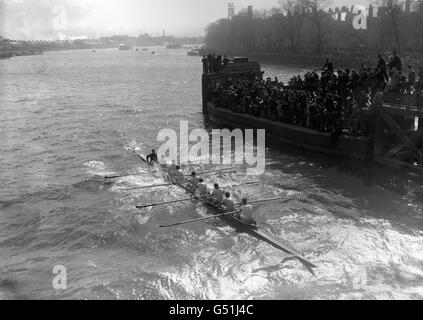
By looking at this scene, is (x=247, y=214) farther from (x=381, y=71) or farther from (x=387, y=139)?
(x=381, y=71)

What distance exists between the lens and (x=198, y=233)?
19.4 meters

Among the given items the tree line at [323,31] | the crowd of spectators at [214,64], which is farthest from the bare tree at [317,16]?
the crowd of spectators at [214,64]

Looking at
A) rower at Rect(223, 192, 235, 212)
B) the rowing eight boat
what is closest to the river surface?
the rowing eight boat

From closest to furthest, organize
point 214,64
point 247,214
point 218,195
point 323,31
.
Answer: point 247,214, point 218,195, point 214,64, point 323,31

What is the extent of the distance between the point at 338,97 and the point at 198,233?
12233 millimetres

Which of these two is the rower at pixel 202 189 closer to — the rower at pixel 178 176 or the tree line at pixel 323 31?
the rower at pixel 178 176

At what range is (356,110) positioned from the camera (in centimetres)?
2589

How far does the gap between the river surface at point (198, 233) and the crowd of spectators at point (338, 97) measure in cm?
221

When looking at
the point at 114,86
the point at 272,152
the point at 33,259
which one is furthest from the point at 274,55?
the point at 33,259

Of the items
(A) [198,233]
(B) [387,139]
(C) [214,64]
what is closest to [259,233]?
(A) [198,233]

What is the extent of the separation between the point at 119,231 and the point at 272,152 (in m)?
14.2

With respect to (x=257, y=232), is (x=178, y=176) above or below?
above

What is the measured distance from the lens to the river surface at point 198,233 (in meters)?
15.5
